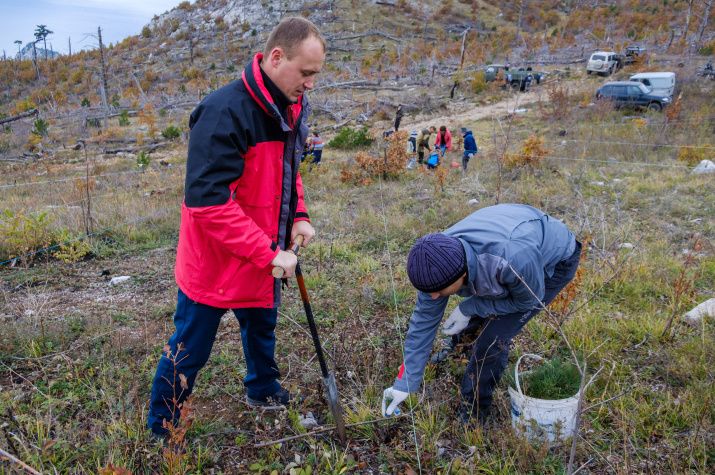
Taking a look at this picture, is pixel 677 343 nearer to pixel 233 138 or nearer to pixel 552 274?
pixel 552 274

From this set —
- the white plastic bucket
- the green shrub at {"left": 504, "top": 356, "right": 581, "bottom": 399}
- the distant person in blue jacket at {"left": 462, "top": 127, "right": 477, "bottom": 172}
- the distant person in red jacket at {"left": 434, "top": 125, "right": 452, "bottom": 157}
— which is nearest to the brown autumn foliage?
the distant person in blue jacket at {"left": 462, "top": 127, "right": 477, "bottom": 172}

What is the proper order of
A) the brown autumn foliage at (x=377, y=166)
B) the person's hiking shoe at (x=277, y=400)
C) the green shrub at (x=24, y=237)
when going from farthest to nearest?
the brown autumn foliage at (x=377, y=166), the green shrub at (x=24, y=237), the person's hiking shoe at (x=277, y=400)

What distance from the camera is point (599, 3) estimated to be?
4228 centimetres

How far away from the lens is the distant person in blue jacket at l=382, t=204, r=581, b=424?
1.81 metres

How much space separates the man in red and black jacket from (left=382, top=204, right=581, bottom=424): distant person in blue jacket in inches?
25.4

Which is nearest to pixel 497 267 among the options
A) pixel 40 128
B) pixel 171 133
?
pixel 171 133

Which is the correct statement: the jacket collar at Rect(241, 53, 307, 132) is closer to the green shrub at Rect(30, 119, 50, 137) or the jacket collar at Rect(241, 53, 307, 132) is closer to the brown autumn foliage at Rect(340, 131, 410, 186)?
the brown autumn foliage at Rect(340, 131, 410, 186)

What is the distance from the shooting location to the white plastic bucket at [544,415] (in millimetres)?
2072

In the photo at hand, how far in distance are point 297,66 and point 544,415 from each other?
1.97m

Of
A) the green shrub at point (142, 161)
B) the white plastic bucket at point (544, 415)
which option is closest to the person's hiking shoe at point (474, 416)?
the white plastic bucket at point (544, 415)

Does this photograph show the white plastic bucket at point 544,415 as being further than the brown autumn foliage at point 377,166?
No

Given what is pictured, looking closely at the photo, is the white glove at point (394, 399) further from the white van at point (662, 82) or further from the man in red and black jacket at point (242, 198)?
the white van at point (662, 82)

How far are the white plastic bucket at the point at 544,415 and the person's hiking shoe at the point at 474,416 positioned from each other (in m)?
0.19

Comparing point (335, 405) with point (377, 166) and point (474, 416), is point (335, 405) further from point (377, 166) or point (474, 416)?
point (377, 166)
